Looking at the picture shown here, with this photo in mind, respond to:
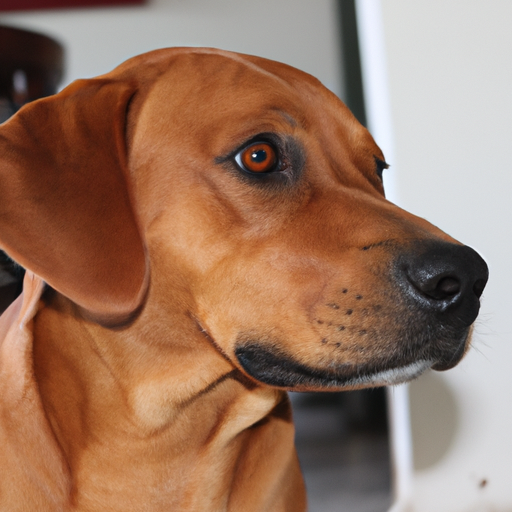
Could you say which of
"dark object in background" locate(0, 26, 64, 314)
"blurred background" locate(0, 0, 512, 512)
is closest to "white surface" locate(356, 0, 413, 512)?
"blurred background" locate(0, 0, 512, 512)

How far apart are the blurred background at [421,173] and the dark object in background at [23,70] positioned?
1.18ft

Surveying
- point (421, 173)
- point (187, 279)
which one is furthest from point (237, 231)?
point (421, 173)

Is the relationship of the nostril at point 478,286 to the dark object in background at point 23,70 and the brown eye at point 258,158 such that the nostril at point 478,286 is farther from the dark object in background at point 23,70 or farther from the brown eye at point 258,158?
the dark object in background at point 23,70

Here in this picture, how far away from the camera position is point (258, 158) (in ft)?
4.17

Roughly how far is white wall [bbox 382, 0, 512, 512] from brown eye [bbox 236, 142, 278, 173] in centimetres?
109

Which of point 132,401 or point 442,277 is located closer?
point 442,277

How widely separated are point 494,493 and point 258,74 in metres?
1.91

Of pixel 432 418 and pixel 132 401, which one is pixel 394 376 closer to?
pixel 132 401

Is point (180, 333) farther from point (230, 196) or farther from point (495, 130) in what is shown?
point (495, 130)

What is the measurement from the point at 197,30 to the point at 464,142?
41.0 inches

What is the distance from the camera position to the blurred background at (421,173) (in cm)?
205

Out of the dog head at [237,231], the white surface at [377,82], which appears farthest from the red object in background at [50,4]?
the white surface at [377,82]

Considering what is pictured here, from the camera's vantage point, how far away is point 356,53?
2.19 meters

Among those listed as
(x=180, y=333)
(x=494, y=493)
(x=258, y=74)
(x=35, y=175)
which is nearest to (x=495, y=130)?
(x=258, y=74)
